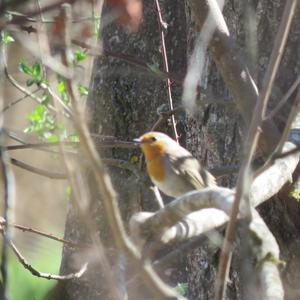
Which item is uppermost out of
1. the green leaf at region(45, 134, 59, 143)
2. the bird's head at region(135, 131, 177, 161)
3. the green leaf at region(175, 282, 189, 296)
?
the green leaf at region(45, 134, 59, 143)

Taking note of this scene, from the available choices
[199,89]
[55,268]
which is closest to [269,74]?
[199,89]

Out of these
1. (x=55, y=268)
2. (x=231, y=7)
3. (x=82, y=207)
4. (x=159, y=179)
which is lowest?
(x=55, y=268)

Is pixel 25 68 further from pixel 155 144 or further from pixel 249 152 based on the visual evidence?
pixel 249 152

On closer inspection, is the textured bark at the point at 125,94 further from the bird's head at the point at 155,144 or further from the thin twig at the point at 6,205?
the thin twig at the point at 6,205

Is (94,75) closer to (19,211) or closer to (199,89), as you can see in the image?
(199,89)

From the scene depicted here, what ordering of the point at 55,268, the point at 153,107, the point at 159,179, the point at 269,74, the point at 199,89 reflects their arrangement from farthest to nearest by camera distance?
the point at 55,268, the point at 153,107, the point at 159,179, the point at 199,89, the point at 269,74

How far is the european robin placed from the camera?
3.95 m

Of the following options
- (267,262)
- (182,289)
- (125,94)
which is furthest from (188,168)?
(267,262)

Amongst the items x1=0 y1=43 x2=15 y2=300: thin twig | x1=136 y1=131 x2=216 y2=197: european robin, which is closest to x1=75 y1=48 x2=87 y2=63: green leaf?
x1=136 y1=131 x2=216 y2=197: european robin

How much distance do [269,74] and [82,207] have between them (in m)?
0.53

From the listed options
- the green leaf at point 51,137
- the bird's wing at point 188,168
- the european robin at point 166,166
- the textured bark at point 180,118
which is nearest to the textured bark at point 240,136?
the textured bark at point 180,118

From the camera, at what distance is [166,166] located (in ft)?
13.3

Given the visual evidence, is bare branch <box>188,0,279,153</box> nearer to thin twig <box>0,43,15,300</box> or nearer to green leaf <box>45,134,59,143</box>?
thin twig <box>0,43,15,300</box>

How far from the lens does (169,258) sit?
1.89 metres
